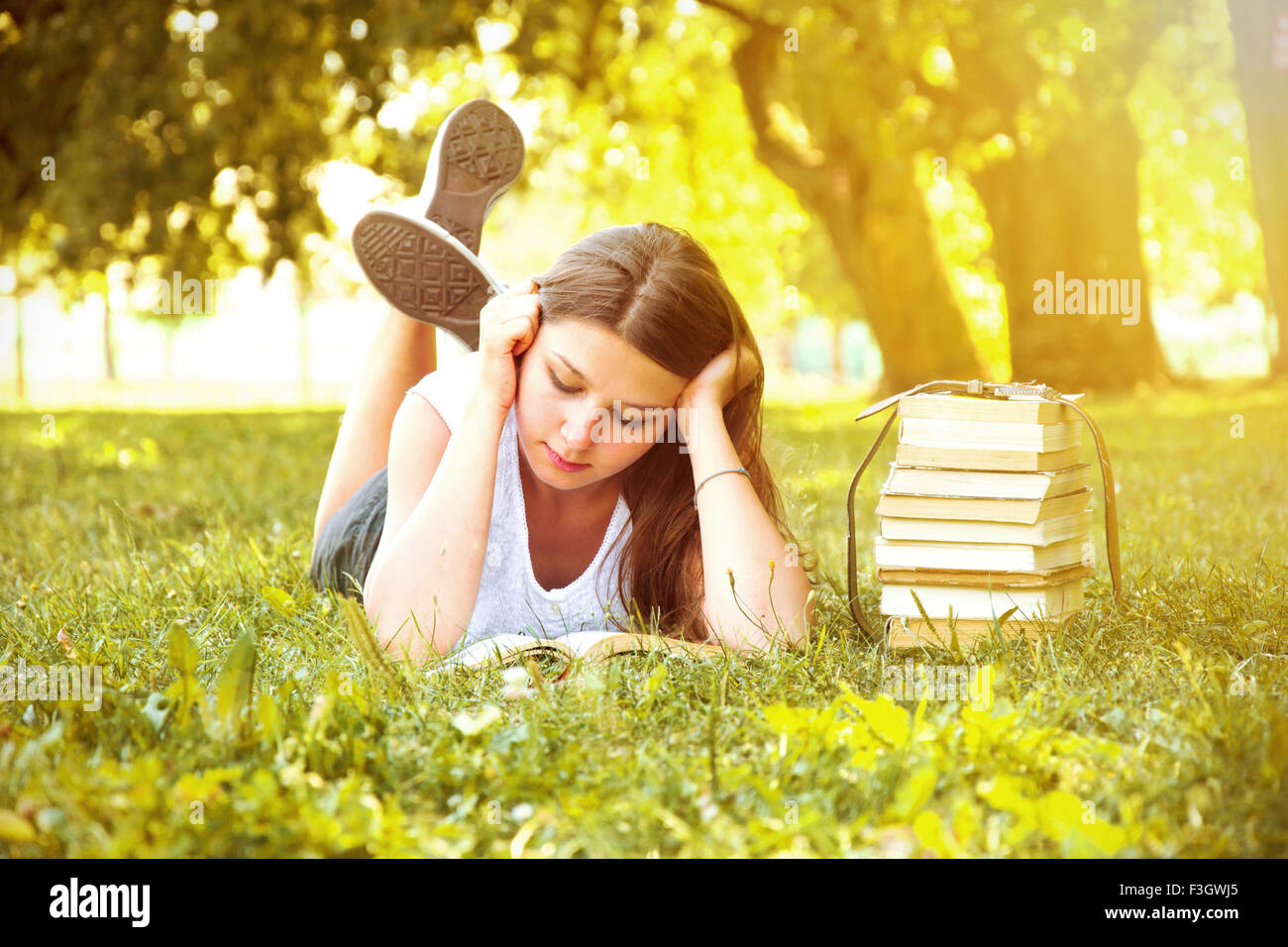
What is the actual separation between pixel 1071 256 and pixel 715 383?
34.0 feet

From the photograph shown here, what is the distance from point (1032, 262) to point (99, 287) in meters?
10.8

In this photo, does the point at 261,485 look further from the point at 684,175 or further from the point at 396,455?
the point at 684,175

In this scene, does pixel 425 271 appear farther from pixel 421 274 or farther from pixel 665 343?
pixel 665 343

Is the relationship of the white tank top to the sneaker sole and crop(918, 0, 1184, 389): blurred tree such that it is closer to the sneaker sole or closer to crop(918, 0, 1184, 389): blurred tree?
the sneaker sole

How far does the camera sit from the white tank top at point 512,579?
117 inches

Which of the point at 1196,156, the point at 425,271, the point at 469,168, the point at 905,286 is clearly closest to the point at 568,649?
the point at 425,271

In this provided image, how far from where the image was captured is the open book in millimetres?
2502

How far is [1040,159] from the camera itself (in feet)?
40.0

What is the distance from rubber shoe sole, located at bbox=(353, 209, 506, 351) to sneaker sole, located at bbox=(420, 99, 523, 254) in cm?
25

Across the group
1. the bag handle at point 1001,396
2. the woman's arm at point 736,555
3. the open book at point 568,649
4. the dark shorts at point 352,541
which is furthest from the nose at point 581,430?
the dark shorts at point 352,541

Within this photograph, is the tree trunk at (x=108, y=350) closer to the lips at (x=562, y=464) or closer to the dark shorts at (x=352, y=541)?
the dark shorts at (x=352, y=541)

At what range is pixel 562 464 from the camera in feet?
8.89

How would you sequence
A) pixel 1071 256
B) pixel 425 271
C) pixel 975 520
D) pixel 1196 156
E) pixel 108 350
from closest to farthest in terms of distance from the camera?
pixel 975 520 < pixel 425 271 < pixel 1071 256 < pixel 1196 156 < pixel 108 350

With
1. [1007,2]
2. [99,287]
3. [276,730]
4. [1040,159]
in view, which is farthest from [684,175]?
[276,730]
